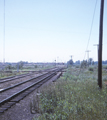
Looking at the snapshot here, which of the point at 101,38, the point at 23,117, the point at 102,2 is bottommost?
the point at 23,117

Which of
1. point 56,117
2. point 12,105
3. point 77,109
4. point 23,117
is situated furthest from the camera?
point 12,105

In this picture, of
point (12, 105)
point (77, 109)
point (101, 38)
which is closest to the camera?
point (77, 109)

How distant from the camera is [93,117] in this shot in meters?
4.92

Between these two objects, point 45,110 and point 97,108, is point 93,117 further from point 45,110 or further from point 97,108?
point 45,110

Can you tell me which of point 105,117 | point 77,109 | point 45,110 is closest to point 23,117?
point 45,110

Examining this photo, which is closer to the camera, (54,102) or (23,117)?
(23,117)

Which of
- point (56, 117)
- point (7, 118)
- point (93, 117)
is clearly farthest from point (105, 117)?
point (7, 118)

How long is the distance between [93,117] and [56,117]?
140 centimetres

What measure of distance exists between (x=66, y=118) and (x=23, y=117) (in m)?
1.69

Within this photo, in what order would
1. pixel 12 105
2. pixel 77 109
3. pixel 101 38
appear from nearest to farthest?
pixel 77 109
pixel 12 105
pixel 101 38

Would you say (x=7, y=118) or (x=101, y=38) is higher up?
(x=101, y=38)

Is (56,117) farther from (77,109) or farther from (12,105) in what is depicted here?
(12,105)

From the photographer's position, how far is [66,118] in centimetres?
484

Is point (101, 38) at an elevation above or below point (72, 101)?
above
